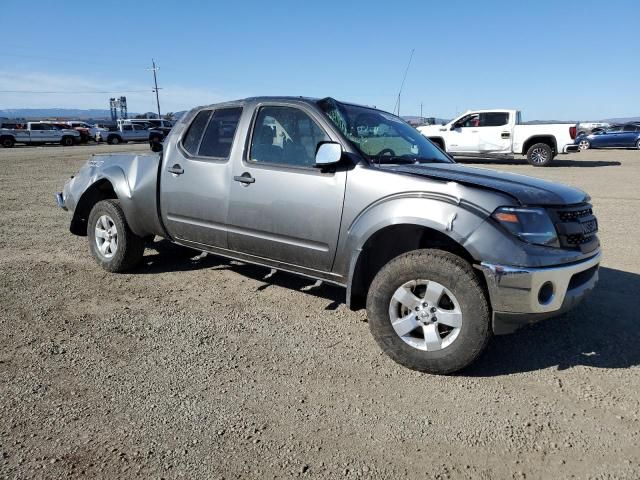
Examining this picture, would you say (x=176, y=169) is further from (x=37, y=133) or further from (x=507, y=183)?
(x=37, y=133)

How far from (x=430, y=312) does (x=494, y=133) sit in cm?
1654

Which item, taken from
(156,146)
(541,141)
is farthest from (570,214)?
(541,141)

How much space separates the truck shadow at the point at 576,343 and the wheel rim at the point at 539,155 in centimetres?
1449

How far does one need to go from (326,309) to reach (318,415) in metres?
1.63

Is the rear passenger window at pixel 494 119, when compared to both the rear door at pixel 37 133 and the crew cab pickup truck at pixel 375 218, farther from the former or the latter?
the rear door at pixel 37 133

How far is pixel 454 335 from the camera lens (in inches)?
122

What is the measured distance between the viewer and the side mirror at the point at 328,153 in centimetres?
338

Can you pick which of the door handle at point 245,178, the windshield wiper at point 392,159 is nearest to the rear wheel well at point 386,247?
the windshield wiper at point 392,159

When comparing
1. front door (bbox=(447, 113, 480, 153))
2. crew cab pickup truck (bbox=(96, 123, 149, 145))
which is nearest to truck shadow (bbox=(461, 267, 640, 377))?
front door (bbox=(447, 113, 480, 153))

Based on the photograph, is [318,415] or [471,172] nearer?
[318,415]

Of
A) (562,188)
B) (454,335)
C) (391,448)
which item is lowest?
(391,448)

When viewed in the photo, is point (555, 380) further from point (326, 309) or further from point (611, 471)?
point (326, 309)

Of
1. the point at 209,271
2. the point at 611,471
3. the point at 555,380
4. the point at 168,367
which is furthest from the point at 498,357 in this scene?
the point at 209,271

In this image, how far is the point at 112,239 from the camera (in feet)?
17.0
